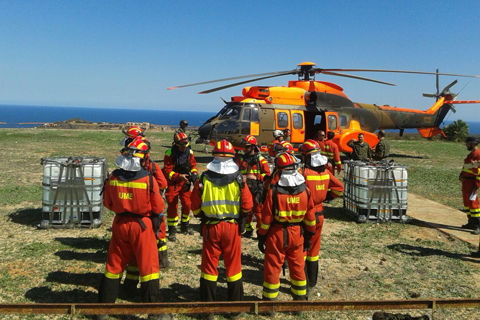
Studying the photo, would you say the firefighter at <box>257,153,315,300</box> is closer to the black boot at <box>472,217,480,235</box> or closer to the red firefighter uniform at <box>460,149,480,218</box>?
the red firefighter uniform at <box>460,149,480,218</box>

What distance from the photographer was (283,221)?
4.54 metres

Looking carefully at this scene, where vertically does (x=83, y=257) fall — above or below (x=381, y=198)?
below

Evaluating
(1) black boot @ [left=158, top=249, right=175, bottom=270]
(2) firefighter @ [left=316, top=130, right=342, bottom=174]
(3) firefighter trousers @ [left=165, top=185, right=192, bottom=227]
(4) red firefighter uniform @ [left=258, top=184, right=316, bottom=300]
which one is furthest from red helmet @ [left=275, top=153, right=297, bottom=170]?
(2) firefighter @ [left=316, top=130, right=342, bottom=174]

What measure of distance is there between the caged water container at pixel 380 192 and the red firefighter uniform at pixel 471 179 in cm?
119

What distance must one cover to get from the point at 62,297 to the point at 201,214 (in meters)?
2.26

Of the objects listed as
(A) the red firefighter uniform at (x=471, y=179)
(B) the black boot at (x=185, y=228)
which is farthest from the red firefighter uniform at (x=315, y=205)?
(A) the red firefighter uniform at (x=471, y=179)

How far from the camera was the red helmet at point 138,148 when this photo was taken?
4.49 m

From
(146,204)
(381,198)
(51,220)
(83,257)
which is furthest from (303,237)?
(51,220)

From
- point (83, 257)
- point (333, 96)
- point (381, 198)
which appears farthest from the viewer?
point (333, 96)

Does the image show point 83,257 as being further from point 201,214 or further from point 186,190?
point 201,214

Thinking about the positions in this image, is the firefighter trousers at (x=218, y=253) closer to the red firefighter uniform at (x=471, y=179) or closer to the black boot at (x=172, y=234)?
the black boot at (x=172, y=234)

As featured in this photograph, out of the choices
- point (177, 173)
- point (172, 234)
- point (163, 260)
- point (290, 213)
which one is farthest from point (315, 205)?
point (172, 234)

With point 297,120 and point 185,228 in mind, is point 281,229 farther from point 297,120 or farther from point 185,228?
point 297,120

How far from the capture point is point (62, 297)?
4941mm
